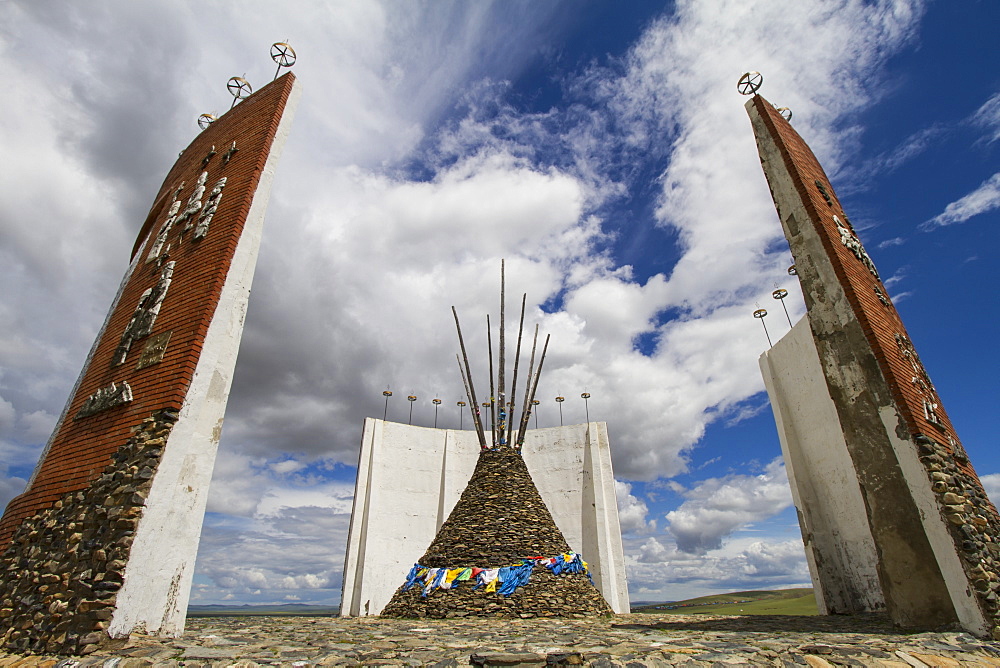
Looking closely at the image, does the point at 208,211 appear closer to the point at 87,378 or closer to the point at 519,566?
the point at 87,378

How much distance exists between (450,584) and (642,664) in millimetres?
7206

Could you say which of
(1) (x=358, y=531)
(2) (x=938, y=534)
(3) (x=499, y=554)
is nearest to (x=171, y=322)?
(3) (x=499, y=554)

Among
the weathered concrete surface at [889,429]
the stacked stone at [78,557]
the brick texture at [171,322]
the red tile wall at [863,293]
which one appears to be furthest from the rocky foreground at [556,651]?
the red tile wall at [863,293]

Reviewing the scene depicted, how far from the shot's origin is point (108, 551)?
181 inches

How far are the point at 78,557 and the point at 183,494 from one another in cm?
98

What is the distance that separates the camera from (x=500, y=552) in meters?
10.8

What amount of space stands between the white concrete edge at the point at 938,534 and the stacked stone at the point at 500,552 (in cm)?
654

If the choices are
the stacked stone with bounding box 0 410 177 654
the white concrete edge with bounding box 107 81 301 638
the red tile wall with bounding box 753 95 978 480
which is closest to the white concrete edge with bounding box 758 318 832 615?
the red tile wall with bounding box 753 95 978 480

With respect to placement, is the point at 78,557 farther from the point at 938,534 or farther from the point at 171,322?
the point at 938,534

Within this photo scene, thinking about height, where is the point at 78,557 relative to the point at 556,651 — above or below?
above

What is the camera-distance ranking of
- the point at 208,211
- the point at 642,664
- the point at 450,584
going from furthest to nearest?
the point at 450,584 < the point at 208,211 < the point at 642,664

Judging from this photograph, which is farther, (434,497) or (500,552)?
(434,497)

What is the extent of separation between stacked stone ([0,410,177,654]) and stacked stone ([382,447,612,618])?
22.8ft

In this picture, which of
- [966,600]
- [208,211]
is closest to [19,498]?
[208,211]
